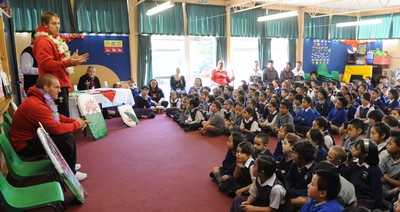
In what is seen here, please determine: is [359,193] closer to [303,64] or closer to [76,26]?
[76,26]

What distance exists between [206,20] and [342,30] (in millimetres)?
5976

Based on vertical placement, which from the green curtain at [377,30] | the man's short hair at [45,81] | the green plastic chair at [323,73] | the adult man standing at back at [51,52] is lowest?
the green plastic chair at [323,73]

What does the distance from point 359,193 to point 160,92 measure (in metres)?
5.69

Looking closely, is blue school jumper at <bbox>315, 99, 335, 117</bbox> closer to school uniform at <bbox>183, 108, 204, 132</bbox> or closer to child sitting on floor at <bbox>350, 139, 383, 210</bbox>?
school uniform at <bbox>183, 108, 204, 132</bbox>

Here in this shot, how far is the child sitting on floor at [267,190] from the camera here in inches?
81.7

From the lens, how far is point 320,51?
11039mm

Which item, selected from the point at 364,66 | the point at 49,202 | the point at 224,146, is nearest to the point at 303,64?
the point at 364,66

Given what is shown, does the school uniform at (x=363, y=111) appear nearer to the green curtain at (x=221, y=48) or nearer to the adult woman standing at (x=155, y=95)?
the adult woman standing at (x=155, y=95)

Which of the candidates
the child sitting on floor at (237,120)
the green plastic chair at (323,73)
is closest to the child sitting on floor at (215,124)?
the child sitting on floor at (237,120)

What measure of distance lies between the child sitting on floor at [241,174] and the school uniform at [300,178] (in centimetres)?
35

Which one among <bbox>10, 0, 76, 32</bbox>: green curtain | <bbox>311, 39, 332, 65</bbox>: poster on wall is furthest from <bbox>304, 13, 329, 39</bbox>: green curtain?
<bbox>10, 0, 76, 32</bbox>: green curtain

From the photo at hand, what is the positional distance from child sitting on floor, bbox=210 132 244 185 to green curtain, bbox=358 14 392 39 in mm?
10479

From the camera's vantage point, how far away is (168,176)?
10.8ft

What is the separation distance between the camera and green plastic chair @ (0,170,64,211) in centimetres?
175
